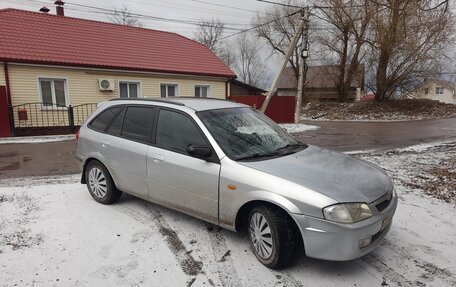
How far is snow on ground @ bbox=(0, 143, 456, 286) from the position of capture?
2893 millimetres

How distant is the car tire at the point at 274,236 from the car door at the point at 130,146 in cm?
170

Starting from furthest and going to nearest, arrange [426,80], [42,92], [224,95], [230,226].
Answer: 1. [426,80]
2. [224,95]
3. [42,92]
4. [230,226]

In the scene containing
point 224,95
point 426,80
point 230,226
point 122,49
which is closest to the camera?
point 230,226

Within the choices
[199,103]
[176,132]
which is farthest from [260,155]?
[199,103]

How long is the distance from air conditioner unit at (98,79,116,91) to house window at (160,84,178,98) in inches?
105

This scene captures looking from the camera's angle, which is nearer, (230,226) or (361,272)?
(361,272)

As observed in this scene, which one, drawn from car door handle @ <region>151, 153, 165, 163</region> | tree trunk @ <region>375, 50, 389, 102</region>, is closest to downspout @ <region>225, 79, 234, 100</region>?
tree trunk @ <region>375, 50, 389, 102</region>

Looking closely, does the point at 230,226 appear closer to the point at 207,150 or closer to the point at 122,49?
the point at 207,150

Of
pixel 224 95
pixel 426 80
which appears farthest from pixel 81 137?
pixel 426 80

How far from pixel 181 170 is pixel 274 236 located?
4.25 feet

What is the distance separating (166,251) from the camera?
337cm

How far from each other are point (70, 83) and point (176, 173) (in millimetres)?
12630

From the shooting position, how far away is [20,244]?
11.4ft

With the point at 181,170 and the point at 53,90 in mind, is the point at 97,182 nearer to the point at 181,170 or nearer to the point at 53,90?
the point at 181,170
